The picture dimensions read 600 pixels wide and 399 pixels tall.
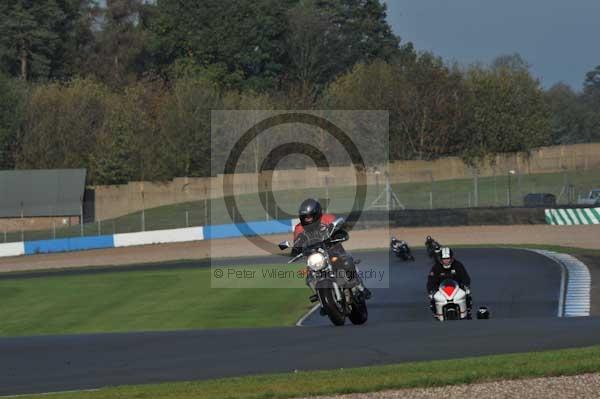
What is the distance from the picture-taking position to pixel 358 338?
46.9 feet

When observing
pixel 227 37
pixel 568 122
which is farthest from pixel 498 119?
pixel 568 122

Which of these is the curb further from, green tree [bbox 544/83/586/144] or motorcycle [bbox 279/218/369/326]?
green tree [bbox 544/83/586/144]

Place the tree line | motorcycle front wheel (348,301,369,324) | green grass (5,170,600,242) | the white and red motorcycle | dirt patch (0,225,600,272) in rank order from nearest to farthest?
motorcycle front wheel (348,301,369,324), the white and red motorcycle, dirt patch (0,225,600,272), green grass (5,170,600,242), the tree line

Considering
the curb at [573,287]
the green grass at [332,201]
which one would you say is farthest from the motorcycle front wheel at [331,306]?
the green grass at [332,201]

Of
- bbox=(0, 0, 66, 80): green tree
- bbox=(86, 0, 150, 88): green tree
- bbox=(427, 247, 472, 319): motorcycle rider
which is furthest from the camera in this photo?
bbox=(86, 0, 150, 88): green tree

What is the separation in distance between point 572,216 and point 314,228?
32176 millimetres

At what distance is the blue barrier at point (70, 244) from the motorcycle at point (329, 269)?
37.6 m

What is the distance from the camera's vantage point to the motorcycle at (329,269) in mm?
15883

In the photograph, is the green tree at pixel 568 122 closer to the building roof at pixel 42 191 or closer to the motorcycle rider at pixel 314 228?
the building roof at pixel 42 191

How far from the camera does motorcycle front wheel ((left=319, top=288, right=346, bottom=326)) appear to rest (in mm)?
15992

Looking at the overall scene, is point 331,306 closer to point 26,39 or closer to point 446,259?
point 446,259

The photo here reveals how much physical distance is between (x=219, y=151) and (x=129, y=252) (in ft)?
70.7

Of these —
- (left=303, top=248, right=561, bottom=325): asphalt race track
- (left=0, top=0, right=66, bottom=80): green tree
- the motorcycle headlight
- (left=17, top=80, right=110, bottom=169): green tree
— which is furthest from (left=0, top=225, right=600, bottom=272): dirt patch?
(left=0, top=0, right=66, bottom=80): green tree

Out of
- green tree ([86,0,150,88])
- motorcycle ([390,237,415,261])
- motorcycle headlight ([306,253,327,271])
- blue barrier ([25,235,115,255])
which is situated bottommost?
blue barrier ([25,235,115,255])
